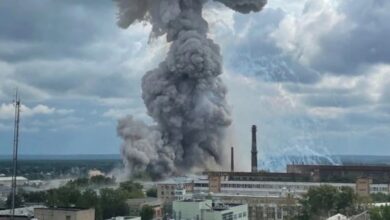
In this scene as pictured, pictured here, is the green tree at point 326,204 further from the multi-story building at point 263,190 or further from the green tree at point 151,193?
the green tree at point 151,193

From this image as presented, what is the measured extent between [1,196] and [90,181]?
9063mm

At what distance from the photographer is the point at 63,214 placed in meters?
33.0

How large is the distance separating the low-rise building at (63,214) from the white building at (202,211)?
7.07 meters

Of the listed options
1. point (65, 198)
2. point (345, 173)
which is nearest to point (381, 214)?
point (65, 198)

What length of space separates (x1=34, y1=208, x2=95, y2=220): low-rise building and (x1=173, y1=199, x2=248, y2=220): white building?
7.07 m

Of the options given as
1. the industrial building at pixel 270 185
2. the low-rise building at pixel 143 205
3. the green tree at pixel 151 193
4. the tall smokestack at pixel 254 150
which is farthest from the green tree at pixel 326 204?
the tall smokestack at pixel 254 150

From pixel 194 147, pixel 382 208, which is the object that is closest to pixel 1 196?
pixel 194 147

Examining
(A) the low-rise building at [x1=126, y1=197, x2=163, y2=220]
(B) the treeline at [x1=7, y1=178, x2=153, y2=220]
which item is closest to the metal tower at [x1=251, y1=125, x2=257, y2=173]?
(B) the treeline at [x1=7, y1=178, x2=153, y2=220]

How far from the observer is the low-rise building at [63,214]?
33031 mm

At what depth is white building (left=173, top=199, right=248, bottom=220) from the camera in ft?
127

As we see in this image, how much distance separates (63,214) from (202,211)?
354 inches

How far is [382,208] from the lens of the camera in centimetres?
3928

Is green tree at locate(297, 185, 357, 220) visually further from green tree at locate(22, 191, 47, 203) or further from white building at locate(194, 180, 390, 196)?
green tree at locate(22, 191, 47, 203)

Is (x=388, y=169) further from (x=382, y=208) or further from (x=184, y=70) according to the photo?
(x=382, y=208)
